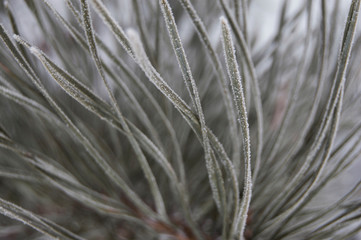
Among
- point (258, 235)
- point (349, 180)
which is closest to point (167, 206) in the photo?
point (258, 235)

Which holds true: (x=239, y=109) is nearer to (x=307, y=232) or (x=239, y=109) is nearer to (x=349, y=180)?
(x=307, y=232)

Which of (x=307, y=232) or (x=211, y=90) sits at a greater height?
(x=211, y=90)

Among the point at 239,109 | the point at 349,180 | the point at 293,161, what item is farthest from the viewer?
the point at 349,180

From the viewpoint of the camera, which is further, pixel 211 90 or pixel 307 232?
pixel 211 90

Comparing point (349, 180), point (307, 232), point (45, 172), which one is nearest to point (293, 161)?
point (307, 232)

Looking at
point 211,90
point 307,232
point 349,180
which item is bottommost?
point 349,180

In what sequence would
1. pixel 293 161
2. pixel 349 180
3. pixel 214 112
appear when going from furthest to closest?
pixel 349 180
pixel 214 112
pixel 293 161

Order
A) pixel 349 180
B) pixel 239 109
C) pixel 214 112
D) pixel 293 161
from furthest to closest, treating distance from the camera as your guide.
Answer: pixel 349 180
pixel 214 112
pixel 293 161
pixel 239 109

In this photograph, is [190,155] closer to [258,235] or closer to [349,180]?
[258,235]

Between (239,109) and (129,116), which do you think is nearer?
(239,109)
